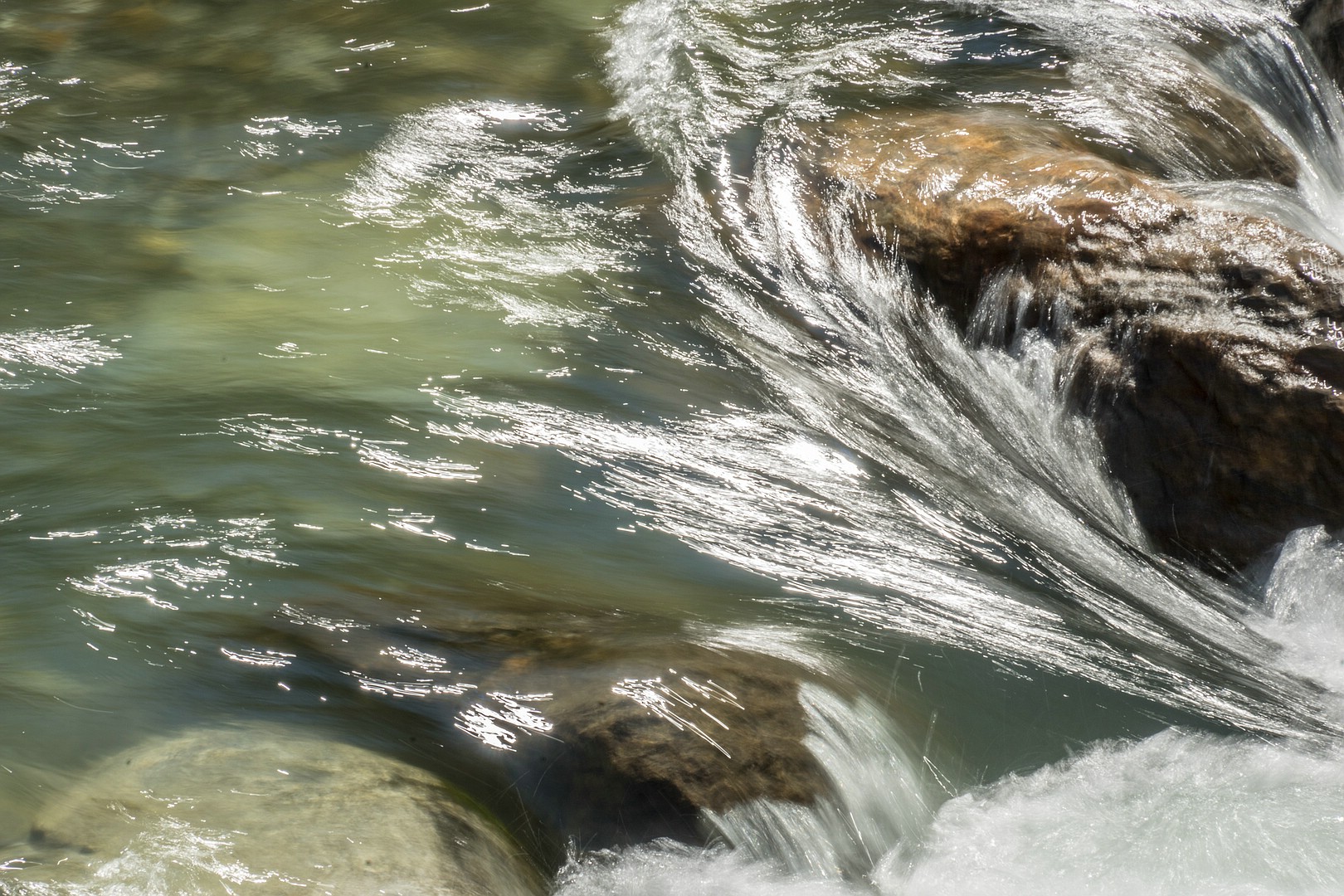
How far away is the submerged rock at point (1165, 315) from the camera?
337cm

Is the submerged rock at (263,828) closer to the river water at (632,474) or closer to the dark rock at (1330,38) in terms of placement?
the river water at (632,474)

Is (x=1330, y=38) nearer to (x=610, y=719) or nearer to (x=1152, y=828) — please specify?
(x=1152, y=828)

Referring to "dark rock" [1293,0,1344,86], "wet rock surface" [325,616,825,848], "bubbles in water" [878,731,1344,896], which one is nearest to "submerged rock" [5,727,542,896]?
"wet rock surface" [325,616,825,848]

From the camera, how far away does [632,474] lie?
343 cm

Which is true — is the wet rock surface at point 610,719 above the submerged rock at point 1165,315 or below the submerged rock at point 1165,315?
below

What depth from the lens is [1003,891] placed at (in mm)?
2492

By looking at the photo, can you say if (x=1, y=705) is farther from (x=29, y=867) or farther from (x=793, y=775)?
(x=793, y=775)

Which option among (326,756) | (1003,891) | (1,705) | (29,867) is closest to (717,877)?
(1003,891)

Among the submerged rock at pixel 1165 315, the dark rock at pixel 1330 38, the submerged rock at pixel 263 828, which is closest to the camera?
the submerged rock at pixel 263 828

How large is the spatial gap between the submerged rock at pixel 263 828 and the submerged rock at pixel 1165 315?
2.24 m

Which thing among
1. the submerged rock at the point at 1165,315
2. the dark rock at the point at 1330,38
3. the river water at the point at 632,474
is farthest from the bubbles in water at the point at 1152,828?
the dark rock at the point at 1330,38

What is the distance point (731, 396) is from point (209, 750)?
191cm

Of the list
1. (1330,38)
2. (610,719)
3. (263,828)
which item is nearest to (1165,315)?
(610,719)

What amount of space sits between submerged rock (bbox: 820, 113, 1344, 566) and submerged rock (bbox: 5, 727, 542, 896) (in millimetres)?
2244
